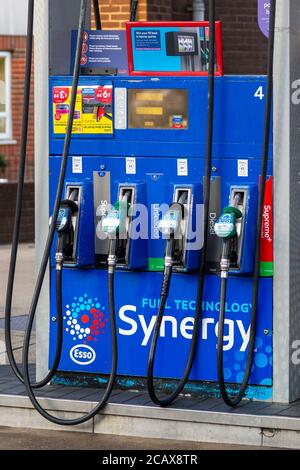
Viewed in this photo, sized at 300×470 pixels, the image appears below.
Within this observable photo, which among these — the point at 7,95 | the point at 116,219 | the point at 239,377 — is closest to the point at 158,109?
the point at 116,219

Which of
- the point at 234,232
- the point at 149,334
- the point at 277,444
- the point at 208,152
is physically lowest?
the point at 277,444

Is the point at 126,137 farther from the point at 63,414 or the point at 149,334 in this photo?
the point at 63,414

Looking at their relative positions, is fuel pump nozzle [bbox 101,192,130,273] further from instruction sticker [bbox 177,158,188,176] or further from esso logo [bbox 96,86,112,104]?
esso logo [bbox 96,86,112,104]

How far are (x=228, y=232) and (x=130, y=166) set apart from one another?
82 cm

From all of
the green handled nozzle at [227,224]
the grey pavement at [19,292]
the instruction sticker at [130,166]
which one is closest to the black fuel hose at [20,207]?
the instruction sticker at [130,166]

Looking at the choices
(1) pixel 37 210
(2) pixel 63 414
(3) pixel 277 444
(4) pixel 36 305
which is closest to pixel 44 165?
(1) pixel 37 210

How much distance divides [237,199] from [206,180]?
214 mm

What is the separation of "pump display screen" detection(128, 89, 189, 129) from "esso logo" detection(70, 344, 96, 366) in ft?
4.38

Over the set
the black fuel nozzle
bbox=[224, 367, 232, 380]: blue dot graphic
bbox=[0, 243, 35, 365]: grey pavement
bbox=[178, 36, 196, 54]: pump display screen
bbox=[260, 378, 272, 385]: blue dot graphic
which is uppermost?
bbox=[178, 36, 196, 54]: pump display screen

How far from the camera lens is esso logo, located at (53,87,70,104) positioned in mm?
7184

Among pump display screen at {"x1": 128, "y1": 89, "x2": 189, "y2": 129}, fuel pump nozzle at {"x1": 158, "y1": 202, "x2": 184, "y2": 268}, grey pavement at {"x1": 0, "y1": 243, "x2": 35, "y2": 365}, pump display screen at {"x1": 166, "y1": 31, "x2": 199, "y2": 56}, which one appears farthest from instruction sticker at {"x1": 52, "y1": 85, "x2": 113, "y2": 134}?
grey pavement at {"x1": 0, "y1": 243, "x2": 35, "y2": 365}

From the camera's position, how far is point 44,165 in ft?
23.9

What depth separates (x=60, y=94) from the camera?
721 cm

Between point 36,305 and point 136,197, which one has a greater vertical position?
point 136,197
